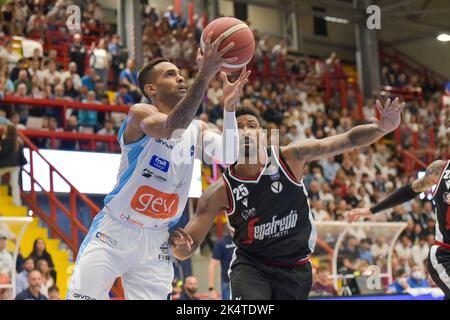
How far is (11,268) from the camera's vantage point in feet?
32.2

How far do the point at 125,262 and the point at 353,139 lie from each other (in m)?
1.79

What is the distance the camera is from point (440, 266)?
21.5 ft

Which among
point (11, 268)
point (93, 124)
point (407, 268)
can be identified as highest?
point (93, 124)

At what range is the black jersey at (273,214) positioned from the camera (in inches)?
221

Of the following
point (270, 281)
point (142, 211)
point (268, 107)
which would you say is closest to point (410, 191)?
point (270, 281)

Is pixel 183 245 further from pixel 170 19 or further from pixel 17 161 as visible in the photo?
pixel 170 19

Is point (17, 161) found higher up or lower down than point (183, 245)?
higher up

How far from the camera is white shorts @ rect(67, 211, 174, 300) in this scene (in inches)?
203

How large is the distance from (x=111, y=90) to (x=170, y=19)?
15.4ft

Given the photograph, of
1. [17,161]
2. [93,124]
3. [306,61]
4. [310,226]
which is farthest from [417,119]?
[310,226]

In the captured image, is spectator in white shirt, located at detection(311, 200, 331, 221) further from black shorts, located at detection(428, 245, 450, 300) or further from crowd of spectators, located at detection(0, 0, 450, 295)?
black shorts, located at detection(428, 245, 450, 300)

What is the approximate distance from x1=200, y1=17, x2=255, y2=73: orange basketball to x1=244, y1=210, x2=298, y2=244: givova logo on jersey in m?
1.16

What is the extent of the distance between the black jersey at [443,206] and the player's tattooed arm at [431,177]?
105 mm

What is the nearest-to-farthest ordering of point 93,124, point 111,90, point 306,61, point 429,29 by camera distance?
1. point 93,124
2. point 111,90
3. point 306,61
4. point 429,29
